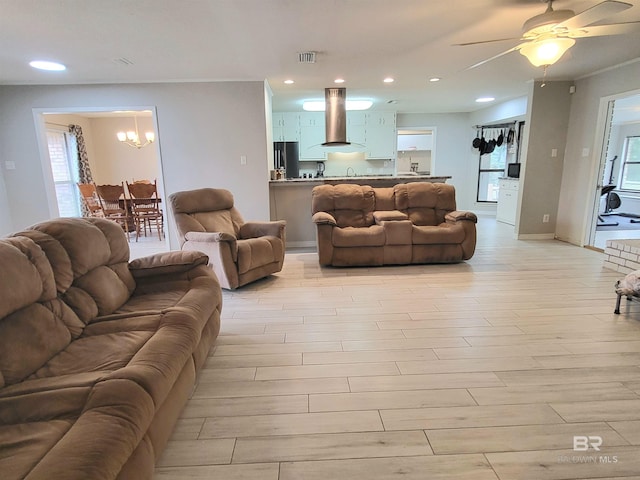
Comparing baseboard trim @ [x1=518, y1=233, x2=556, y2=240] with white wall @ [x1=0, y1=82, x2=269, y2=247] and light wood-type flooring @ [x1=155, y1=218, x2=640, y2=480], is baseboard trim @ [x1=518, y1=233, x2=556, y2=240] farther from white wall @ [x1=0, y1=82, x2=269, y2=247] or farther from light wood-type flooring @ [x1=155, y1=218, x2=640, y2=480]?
white wall @ [x1=0, y1=82, x2=269, y2=247]

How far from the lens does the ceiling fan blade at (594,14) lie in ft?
6.21

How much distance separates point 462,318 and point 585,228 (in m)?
3.56

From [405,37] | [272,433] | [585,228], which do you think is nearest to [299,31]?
[405,37]

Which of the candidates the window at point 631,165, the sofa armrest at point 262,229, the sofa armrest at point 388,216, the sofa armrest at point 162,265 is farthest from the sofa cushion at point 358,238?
the window at point 631,165

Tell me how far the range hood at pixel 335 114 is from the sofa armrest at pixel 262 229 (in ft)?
7.86

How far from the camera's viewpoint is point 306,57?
141 inches

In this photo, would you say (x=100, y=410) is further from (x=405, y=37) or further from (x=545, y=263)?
(x=545, y=263)

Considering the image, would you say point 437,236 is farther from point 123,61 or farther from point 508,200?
point 123,61

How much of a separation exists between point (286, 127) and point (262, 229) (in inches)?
167

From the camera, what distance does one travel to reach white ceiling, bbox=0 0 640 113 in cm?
248

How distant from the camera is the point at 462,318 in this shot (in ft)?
8.87

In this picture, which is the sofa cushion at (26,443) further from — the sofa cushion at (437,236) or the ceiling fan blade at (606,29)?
the sofa cushion at (437,236)

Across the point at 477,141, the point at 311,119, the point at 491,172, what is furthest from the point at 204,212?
the point at 491,172

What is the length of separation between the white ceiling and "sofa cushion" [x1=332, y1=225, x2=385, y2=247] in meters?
1.92
